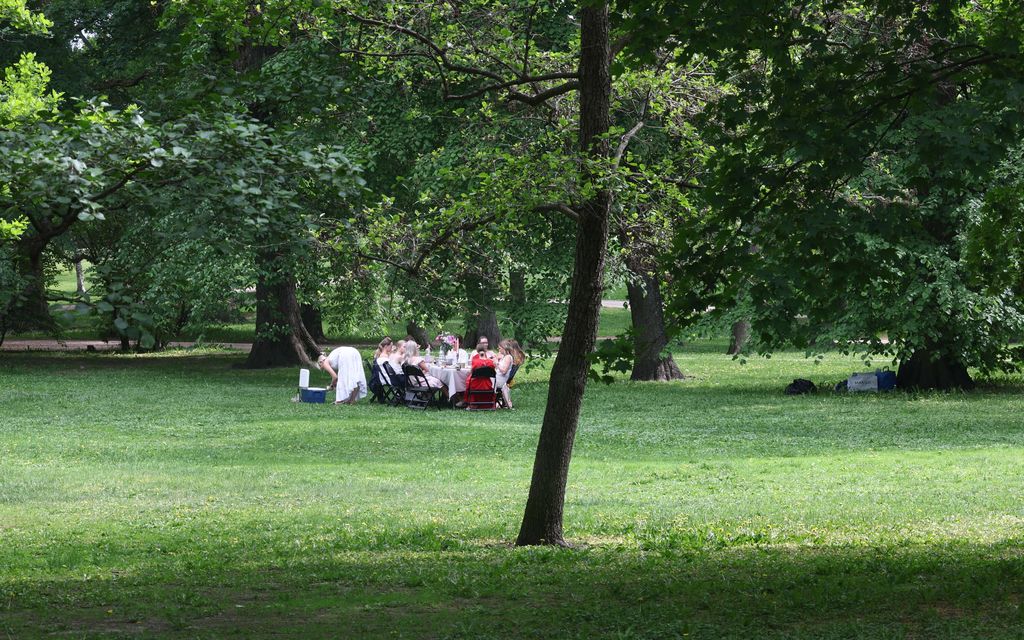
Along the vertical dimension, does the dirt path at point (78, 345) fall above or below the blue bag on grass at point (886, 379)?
above

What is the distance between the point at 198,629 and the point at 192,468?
9480mm

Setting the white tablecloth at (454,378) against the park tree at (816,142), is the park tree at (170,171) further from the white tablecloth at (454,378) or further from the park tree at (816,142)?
the white tablecloth at (454,378)

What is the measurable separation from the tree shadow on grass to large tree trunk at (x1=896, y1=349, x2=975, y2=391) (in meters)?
18.3

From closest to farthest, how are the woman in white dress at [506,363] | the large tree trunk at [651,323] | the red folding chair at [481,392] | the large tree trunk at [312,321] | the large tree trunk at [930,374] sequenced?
the red folding chair at [481,392], the woman in white dress at [506,363], the large tree trunk at [930,374], the large tree trunk at [651,323], the large tree trunk at [312,321]

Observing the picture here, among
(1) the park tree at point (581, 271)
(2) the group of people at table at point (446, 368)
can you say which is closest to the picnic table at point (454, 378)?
(2) the group of people at table at point (446, 368)

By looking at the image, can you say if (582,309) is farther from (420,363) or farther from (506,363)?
(420,363)

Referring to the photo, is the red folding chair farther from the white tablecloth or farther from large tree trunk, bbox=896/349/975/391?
large tree trunk, bbox=896/349/975/391

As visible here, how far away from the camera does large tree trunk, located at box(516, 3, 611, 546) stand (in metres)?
9.64

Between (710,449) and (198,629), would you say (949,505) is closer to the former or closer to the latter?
(710,449)

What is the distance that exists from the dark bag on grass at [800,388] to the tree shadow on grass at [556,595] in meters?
17.7

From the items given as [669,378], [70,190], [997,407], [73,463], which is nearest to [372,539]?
[70,190]

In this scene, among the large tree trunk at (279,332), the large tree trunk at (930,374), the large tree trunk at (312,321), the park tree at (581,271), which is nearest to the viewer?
the park tree at (581,271)

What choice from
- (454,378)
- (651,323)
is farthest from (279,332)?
(454,378)

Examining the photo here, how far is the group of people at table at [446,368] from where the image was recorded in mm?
23828
